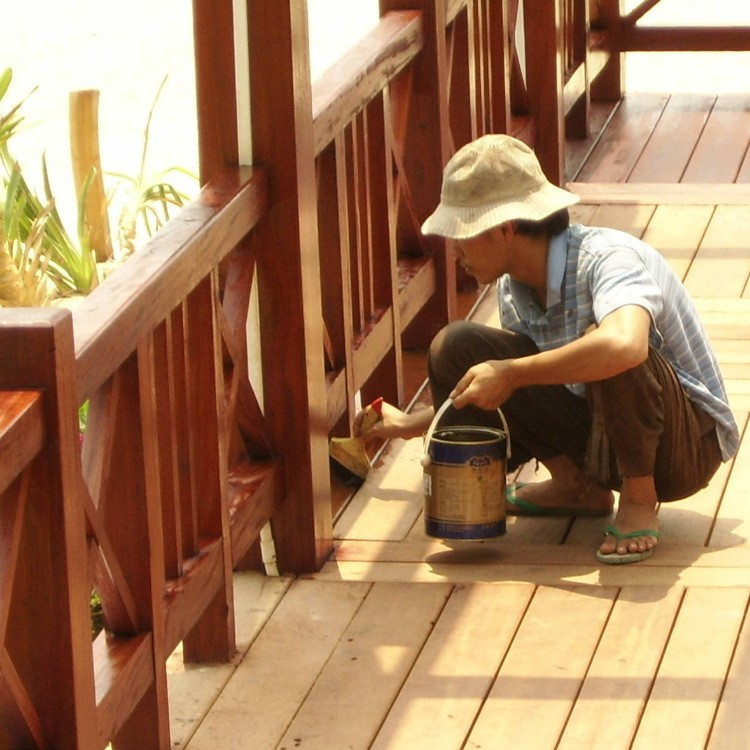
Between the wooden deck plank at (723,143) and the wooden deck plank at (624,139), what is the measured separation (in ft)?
0.78

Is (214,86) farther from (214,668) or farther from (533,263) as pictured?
(214,668)

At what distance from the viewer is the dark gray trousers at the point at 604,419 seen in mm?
3885

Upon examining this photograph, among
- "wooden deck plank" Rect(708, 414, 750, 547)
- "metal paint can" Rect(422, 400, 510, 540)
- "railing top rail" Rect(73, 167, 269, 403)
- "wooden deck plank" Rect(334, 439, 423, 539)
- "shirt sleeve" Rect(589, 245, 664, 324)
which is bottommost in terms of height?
"wooden deck plank" Rect(334, 439, 423, 539)

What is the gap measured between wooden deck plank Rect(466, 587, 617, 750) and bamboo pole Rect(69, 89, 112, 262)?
4.01 m

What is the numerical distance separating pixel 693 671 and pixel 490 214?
104 centimetres

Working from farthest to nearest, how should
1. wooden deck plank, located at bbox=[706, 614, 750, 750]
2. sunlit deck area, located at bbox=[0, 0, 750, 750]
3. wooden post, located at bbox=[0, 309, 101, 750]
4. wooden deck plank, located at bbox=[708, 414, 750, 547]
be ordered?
1. wooden deck plank, located at bbox=[708, 414, 750, 547]
2. wooden deck plank, located at bbox=[706, 614, 750, 750]
3. sunlit deck area, located at bbox=[0, 0, 750, 750]
4. wooden post, located at bbox=[0, 309, 101, 750]

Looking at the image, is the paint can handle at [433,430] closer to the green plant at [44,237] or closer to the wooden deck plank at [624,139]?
the green plant at [44,237]

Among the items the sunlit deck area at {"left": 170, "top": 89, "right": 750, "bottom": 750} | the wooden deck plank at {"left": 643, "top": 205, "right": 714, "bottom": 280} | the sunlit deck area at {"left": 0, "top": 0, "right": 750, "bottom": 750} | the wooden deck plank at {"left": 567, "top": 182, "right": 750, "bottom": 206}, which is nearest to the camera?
the sunlit deck area at {"left": 0, "top": 0, "right": 750, "bottom": 750}

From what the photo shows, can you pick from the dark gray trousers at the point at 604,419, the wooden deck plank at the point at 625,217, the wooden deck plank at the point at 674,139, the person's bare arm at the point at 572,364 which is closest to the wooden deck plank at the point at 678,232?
the wooden deck plank at the point at 625,217

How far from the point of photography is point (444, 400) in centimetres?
415

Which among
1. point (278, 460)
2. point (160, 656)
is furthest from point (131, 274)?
point (278, 460)

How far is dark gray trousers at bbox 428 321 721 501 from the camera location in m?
3.88

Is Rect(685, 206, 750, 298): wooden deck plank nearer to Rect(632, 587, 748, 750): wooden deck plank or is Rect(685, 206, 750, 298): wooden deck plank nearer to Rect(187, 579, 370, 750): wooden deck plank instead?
Rect(632, 587, 748, 750): wooden deck plank

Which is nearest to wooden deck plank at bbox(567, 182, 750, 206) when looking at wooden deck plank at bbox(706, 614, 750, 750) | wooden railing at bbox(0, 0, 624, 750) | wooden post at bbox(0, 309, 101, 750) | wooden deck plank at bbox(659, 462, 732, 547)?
wooden railing at bbox(0, 0, 624, 750)
